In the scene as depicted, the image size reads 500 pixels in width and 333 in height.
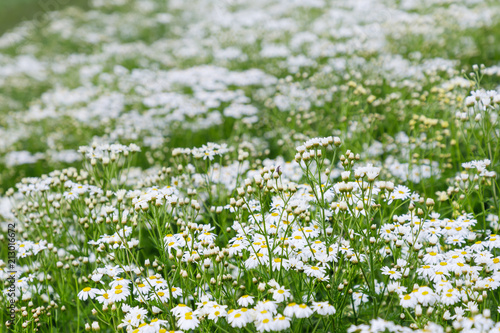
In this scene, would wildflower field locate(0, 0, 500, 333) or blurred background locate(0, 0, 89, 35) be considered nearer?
wildflower field locate(0, 0, 500, 333)

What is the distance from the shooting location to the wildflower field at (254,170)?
2.62 m

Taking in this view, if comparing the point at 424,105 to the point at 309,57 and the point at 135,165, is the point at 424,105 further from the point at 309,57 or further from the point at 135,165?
the point at 135,165

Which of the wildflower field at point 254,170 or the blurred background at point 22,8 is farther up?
the blurred background at point 22,8

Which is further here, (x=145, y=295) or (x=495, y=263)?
(x=145, y=295)

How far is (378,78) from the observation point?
5.95 m

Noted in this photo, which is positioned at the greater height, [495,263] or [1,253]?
[495,263]

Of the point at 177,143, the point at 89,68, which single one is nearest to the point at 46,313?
the point at 177,143

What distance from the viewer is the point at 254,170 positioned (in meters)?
4.27

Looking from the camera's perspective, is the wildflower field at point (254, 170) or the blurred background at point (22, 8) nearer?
the wildflower field at point (254, 170)

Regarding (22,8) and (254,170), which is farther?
(22,8)

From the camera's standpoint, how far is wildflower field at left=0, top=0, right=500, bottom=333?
8.59ft

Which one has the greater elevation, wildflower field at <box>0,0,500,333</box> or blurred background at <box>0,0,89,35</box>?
blurred background at <box>0,0,89,35</box>

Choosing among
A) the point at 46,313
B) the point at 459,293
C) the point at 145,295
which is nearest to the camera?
the point at 459,293

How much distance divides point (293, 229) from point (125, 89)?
5475 mm
